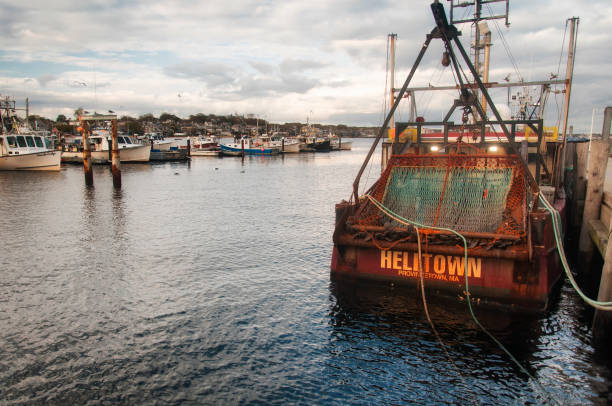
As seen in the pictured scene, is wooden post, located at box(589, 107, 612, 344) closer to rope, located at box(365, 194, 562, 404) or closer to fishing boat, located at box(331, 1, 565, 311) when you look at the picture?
fishing boat, located at box(331, 1, 565, 311)

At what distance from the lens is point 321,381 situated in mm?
7594

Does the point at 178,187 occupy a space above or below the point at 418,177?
below

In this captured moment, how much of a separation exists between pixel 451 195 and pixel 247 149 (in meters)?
86.4

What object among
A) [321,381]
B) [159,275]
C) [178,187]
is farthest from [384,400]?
[178,187]

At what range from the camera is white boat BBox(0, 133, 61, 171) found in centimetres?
4794

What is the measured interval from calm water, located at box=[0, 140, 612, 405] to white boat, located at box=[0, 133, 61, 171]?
119ft

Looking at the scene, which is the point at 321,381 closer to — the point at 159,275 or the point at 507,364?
the point at 507,364

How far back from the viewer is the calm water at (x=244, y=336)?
7.30 meters

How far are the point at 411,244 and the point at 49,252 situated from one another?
13.1 metres

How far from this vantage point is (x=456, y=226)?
37.0 feet

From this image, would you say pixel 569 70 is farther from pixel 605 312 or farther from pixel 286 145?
pixel 286 145

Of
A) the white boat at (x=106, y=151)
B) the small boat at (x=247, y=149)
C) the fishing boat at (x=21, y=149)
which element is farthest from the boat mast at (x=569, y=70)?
the small boat at (x=247, y=149)

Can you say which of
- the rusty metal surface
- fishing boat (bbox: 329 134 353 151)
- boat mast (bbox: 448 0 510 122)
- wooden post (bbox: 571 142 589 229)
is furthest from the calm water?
fishing boat (bbox: 329 134 353 151)

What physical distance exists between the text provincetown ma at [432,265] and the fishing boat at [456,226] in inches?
0.9
